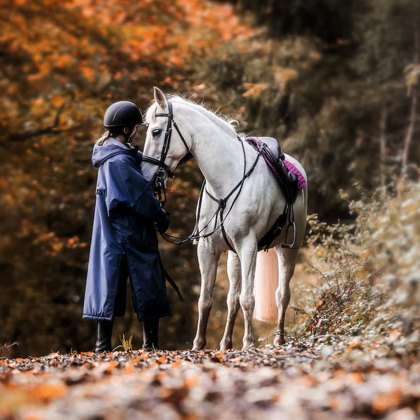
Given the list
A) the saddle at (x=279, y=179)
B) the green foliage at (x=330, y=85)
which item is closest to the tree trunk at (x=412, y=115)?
the green foliage at (x=330, y=85)

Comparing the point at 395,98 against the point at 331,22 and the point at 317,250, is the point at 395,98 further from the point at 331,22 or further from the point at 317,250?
the point at 317,250

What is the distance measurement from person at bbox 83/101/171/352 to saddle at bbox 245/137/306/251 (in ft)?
3.66

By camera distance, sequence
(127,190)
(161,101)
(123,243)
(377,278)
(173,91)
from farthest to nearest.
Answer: (173,91)
(123,243)
(161,101)
(127,190)
(377,278)


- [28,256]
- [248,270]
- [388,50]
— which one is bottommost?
[28,256]

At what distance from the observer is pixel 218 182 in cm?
816

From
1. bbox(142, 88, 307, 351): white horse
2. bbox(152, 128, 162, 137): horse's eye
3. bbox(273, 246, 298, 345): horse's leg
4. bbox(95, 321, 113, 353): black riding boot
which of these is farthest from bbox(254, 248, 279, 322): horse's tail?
bbox(152, 128, 162, 137): horse's eye

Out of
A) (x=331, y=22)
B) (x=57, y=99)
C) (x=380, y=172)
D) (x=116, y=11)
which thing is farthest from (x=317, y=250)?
(x=116, y=11)

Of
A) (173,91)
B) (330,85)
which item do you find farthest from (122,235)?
(330,85)

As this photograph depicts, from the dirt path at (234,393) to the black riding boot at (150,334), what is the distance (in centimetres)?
A: 287

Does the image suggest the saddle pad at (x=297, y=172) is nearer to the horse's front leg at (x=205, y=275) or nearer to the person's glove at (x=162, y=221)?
the horse's front leg at (x=205, y=275)

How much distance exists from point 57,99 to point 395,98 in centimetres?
784

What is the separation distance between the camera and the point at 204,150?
8.16 meters

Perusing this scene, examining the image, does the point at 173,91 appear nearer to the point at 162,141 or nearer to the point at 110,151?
the point at 110,151

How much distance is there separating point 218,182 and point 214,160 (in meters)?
0.20
